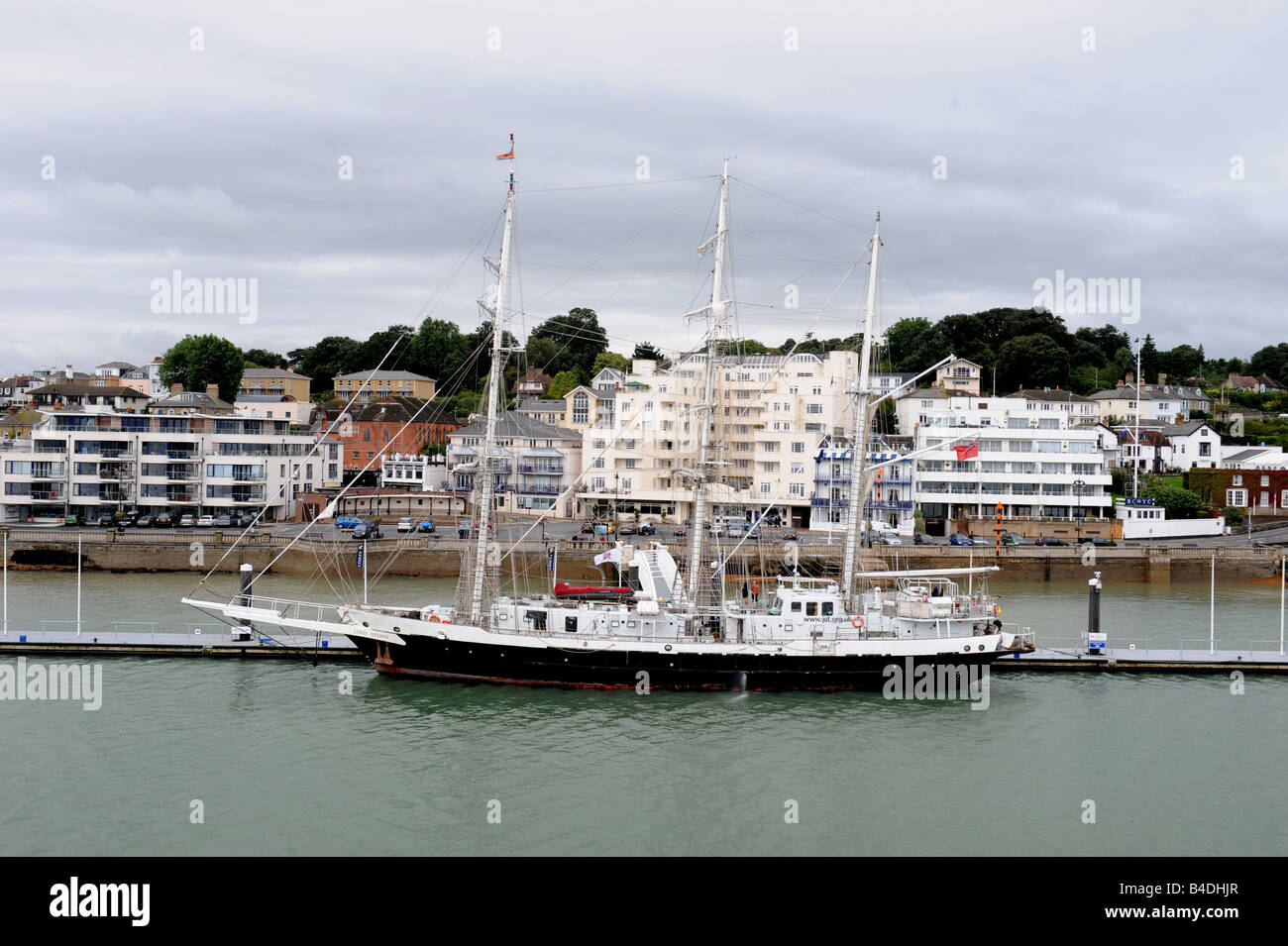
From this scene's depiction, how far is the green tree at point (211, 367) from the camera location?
103500 millimetres

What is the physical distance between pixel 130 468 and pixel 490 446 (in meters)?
42.2

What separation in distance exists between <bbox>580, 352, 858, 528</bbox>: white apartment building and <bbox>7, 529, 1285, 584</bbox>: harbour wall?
42.2ft

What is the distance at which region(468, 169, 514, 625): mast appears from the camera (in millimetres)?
30203

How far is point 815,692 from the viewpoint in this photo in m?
29.3

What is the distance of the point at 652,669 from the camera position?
96.4 feet

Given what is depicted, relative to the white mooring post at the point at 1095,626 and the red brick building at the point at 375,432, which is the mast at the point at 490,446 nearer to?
the white mooring post at the point at 1095,626

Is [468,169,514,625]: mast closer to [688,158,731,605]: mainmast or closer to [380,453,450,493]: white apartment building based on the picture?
[688,158,731,605]: mainmast

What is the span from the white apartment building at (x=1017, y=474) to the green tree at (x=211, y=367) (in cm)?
6873

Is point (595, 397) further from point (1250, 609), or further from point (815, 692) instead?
point (815, 692)

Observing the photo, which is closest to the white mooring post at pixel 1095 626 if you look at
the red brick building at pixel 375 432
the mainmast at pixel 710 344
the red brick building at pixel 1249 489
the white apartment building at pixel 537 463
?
the mainmast at pixel 710 344

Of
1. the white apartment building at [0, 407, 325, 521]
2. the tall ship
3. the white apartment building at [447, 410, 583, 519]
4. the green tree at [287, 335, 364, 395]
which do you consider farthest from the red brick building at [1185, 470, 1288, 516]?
the green tree at [287, 335, 364, 395]

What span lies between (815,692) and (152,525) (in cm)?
4521

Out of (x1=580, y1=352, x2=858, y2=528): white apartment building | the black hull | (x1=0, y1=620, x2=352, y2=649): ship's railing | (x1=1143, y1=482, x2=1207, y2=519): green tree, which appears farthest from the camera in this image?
(x1=580, y1=352, x2=858, y2=528): white apartment building
